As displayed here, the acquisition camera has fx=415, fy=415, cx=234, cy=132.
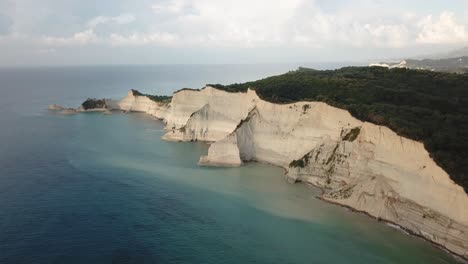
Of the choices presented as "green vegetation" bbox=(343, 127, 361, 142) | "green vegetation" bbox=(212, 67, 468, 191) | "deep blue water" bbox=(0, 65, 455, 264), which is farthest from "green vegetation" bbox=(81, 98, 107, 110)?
"green vegetation" bbox=(343, 127, 361, 142)

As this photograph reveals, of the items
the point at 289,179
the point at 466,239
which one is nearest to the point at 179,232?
the point at 289,179

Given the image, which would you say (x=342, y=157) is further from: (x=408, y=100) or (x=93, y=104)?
(x=93, y=104)

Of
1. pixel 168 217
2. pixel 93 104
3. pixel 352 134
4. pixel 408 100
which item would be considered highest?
pixel 408 100

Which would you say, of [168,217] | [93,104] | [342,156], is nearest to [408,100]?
[342,156]

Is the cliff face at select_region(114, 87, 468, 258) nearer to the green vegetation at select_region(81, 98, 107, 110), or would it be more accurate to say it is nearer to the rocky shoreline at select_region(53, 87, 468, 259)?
the rocky shoreline at select_region(53, 87, 468, 259)

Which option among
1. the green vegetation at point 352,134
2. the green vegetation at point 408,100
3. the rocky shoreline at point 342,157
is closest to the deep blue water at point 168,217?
the rocky shoreline at point 342,157

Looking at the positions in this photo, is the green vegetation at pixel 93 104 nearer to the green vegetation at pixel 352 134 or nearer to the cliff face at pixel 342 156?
the cliff face at pixel 342 156
